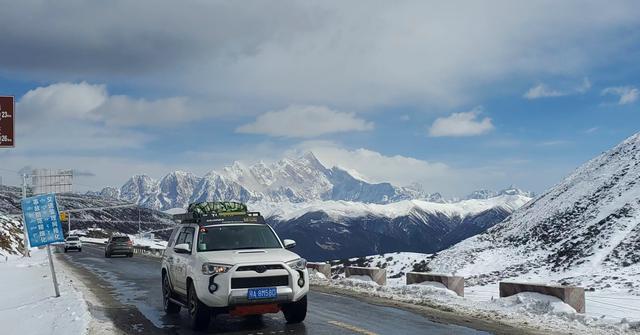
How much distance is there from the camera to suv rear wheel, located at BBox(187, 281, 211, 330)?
408 inches

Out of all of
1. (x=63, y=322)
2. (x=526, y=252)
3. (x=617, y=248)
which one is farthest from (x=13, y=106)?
(x=526, y=252)

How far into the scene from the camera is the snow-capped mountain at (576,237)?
36719mm

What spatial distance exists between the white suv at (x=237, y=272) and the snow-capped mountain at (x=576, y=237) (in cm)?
1988

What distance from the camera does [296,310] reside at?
11.1 meters

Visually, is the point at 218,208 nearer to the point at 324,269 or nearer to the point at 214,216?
the point at 214,216

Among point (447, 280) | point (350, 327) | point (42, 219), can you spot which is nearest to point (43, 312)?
point (42, 219)

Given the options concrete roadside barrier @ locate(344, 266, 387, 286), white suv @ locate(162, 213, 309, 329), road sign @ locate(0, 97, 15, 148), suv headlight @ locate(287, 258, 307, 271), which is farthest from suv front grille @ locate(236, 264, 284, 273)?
road sign @ locate(0, 97, 15, 148)

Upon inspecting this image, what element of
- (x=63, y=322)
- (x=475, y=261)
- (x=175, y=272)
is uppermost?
(x=175, y=272)

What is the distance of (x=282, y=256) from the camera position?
10.6 metres

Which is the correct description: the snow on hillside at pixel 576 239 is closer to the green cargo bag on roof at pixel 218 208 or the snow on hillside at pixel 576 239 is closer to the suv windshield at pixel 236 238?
the green cargo bag on roof at pixel 218 208

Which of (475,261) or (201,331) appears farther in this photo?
(475,261)

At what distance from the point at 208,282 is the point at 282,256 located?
55.6 inches

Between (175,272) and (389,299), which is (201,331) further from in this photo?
(389,299)

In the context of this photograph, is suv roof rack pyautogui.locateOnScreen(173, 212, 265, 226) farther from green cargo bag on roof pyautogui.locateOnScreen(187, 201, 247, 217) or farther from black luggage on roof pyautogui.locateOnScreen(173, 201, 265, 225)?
green cargo bag on roof pyautogui.locateOnScreen(187, 201, 247, 217)
